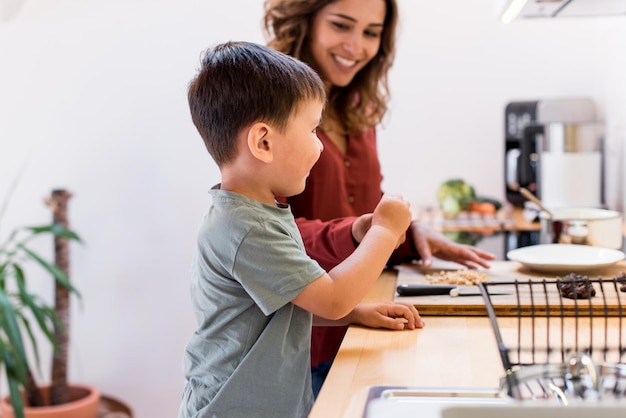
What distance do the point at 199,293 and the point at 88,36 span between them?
7.72ft

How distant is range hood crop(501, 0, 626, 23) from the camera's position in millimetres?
→ 1675

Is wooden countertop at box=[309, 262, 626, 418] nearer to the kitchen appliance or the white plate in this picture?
the white plate

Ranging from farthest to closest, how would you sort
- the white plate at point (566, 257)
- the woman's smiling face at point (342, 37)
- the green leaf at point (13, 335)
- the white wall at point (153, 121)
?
the white wall at point (153, 121) → the green leaf at point (13, 335) → the woman's smiling face at point (342, 37) → the white plate at point (566, 257)

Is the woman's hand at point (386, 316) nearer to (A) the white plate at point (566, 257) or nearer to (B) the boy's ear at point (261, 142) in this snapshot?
(B) the boy's ear at point (261, 142)

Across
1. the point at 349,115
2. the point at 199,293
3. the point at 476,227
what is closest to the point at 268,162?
the point at 199,293

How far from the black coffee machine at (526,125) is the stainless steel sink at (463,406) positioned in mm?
2075

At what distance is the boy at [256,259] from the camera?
3.76 ft

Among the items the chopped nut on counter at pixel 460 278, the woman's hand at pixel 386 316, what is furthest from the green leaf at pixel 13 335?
the woman's hand at pixel 386 316

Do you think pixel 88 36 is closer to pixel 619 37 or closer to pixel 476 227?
pixel 476 227

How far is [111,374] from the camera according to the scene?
3.48 metres

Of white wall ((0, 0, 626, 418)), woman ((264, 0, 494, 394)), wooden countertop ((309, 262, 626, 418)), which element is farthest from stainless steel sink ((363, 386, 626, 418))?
white wall ((0, 0, 626, 418))

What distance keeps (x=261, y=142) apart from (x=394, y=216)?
0.24 meters

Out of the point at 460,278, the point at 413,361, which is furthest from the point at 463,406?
the point at 460,278

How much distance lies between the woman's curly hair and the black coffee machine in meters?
1.11
